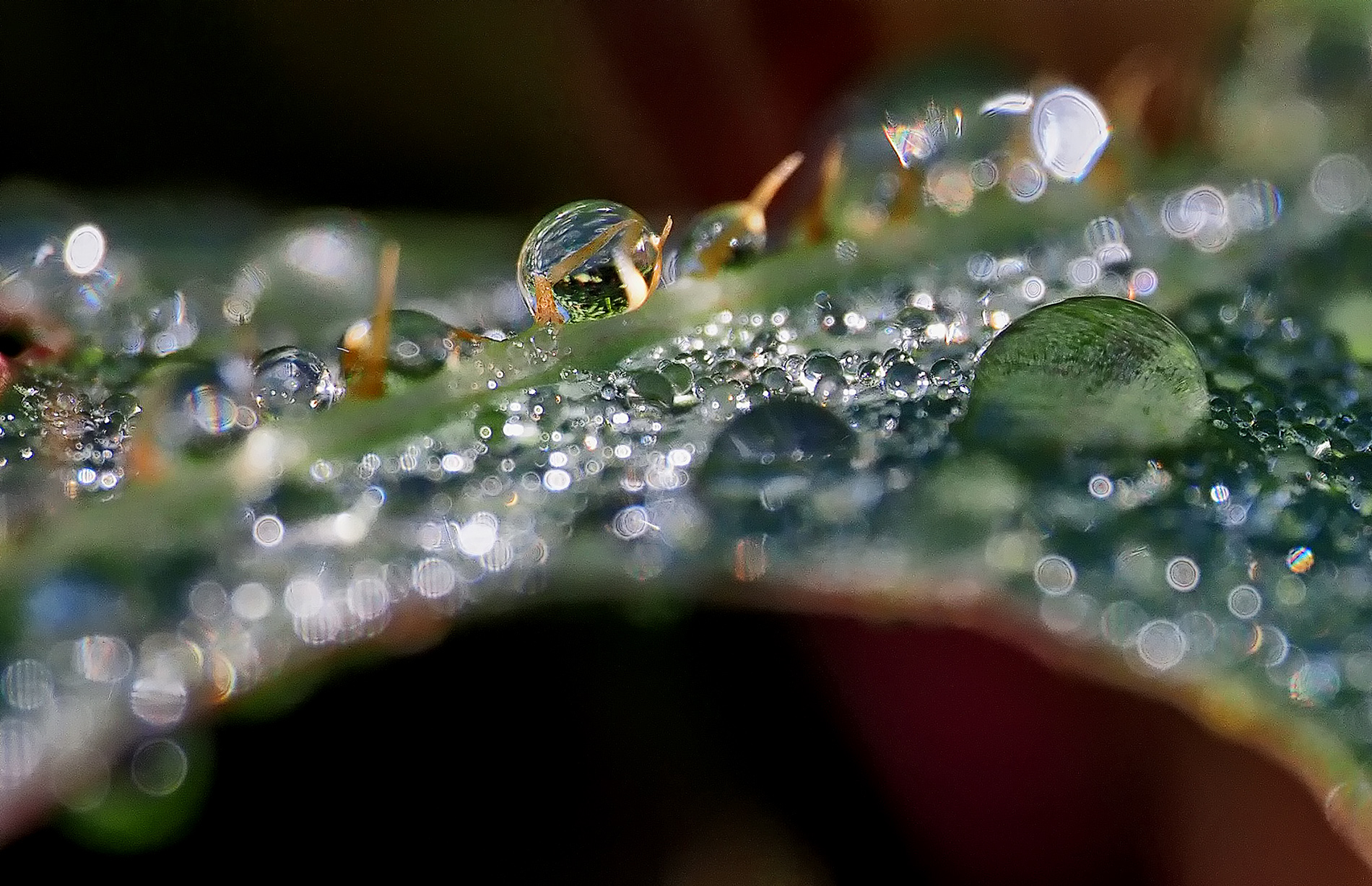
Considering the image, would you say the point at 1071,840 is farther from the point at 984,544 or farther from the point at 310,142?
the point at 310,142

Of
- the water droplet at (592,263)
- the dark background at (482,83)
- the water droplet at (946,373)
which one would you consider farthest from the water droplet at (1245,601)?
the dark background at (482,83)

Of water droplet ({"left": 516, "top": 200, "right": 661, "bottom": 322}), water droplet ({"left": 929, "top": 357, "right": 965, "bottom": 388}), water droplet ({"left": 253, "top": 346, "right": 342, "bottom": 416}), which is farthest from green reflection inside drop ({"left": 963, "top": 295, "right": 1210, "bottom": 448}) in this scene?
water droplet ({"left": 253, "top": 346, "right": 342, "bottom": 416})

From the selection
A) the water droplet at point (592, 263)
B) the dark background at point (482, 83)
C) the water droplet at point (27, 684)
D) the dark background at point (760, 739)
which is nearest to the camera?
the water droplet at point (27, 684)

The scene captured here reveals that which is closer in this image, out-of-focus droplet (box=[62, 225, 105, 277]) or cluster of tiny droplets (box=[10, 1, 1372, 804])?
cluster of tiny droplets (box=[10, 1, 1372, 804])

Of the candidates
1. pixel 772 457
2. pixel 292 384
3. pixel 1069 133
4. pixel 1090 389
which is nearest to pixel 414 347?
pixel 292 384

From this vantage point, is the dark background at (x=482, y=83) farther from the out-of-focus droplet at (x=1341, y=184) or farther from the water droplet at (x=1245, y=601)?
the water droplet at (x=1245, y=601)

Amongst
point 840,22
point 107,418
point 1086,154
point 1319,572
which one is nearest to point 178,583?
point 107,418

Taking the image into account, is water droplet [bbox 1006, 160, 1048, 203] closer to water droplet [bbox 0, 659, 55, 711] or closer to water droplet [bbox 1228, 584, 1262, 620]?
water droplet [bbox 1228, 584, 1262, 620]
